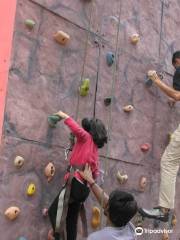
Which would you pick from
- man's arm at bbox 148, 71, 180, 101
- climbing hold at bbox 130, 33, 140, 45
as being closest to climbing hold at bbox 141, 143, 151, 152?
man's arm at bbox 148, 71, 180, 101

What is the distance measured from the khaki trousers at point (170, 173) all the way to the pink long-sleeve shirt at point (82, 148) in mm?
984

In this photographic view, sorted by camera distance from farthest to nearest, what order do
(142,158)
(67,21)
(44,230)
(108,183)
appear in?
(142,158), (108,183), (67,21), (44,230)

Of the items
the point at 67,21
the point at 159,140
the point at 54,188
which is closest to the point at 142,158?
the point at 159,140

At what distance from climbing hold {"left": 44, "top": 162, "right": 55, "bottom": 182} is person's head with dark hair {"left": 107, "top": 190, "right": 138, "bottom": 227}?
1.04 m

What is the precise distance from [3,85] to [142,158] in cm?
188

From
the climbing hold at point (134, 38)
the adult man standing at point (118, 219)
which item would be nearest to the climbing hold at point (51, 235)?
the adult man standing at point (118, 219)

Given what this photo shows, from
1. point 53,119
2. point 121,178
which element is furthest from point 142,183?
point 53,119

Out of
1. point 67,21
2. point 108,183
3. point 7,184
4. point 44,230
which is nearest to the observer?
point 7,184

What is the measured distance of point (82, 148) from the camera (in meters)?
3.80

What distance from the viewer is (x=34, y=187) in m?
3.80

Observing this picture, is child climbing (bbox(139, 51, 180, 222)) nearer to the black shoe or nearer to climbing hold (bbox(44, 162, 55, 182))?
the black shoe

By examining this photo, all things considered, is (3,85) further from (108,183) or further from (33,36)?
(108,183)

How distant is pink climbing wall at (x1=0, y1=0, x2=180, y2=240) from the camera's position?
3760 mm

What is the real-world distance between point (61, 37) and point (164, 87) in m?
1.37
